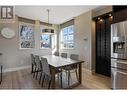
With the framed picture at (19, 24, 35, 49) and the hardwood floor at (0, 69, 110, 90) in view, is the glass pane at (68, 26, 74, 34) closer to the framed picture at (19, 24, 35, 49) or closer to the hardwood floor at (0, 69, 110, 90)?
the framed picture at (19, 24, 35, 49)

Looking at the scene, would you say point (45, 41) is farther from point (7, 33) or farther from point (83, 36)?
point (83, 36)

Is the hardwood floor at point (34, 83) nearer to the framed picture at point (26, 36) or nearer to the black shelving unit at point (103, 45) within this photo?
the black shelving unit at point (103, 45)

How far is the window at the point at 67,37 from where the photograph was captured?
18.2 ft

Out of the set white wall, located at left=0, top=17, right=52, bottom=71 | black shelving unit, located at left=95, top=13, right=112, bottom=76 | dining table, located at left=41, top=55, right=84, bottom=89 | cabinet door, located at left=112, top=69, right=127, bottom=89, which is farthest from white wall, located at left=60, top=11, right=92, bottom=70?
white wall, located at left=0, top=17, right=52, bottom=71

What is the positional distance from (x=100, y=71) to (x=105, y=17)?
1.81 meters

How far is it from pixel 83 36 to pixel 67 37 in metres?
1.53

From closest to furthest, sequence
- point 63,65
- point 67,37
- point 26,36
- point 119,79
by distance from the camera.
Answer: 1. point 119,79
2. point 63,65
3. point 26,36
4. point 67,37

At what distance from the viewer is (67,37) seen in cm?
598

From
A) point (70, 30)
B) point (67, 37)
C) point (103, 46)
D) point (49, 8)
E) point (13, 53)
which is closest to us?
point (103, 46)

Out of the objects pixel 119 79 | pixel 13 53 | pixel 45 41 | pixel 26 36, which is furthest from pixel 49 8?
pixel 119 79

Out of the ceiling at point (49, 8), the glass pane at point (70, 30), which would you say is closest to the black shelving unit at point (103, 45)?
the ceiling at point (49, 8)
